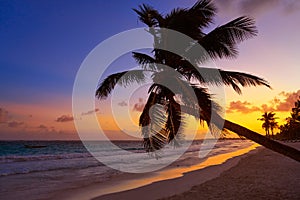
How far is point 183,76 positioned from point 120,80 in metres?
1.84

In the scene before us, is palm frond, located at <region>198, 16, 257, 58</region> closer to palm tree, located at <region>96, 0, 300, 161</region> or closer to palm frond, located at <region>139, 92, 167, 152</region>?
palm tree, located at <region>96, 0, 300, 161</region>

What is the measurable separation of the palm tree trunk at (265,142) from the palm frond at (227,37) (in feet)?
5.88

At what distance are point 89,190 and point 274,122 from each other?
79.3 metres

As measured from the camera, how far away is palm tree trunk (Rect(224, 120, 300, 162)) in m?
4.94

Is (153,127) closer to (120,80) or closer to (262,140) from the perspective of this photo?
(120,80)

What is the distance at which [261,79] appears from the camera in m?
6.15

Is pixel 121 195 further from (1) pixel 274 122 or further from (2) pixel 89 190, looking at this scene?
(1) pixel 274 122

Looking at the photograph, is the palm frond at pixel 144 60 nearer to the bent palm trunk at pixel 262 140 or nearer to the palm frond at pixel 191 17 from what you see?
the palm frond at pixel 191 17

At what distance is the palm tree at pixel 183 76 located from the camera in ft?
20.5

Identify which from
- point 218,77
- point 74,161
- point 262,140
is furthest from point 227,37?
point 74,161

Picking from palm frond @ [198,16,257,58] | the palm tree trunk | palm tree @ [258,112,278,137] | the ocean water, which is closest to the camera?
the palm tree trunk

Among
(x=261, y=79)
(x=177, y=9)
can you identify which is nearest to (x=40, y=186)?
(x=177, y=9)

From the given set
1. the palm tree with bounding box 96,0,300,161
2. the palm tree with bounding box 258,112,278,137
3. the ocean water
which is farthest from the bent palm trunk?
the palm tree with bounding box 258,112,278,137

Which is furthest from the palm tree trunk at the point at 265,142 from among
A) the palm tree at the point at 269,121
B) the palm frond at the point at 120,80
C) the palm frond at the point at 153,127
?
the palm tree at the point at 269,121
